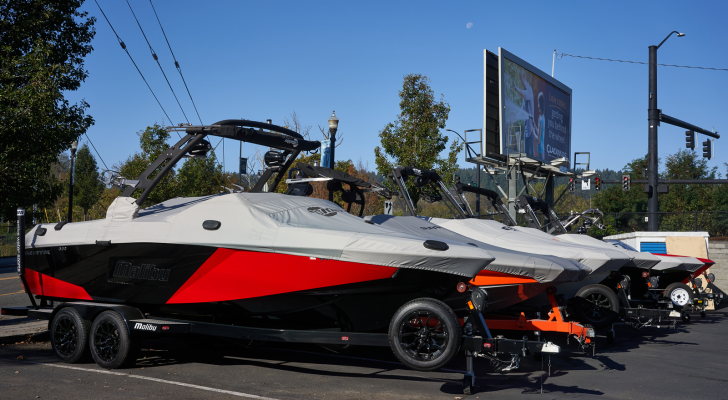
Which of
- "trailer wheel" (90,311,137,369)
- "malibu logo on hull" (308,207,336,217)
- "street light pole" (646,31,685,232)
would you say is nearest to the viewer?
"trailer wheel" (90,311,137,369)

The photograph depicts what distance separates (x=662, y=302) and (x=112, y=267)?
1008cm

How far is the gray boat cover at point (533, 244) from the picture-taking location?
30.6 feet

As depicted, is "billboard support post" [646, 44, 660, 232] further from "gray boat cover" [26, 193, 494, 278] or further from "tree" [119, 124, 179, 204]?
"tree" [119, 124, 179, 204]

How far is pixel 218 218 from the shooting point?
684 cm

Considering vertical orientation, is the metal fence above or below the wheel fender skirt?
above

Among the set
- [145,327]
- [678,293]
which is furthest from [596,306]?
[145,327]

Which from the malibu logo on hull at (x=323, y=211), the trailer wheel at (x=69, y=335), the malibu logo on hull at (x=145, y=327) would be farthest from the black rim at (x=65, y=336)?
the malibu logo on hull at (x=323, y=211)

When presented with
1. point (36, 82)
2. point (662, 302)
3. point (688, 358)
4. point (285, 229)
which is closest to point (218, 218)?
point (285, 229)

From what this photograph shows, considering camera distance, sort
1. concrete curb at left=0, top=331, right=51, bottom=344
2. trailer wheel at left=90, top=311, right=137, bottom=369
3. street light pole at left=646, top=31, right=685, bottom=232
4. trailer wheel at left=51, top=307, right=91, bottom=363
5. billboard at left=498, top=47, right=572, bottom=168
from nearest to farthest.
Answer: trailer wheel at left=90, top=311, right=137, bottom=369
trailer wheel at left=51, top=307, right=91, bottom=363
concrete curb at left=0, top=331, right=51, bottom=344
street light pole at left=646, top=31, right=685, bottom=232
billboard at left=498, top=47, right=572, bottom=168

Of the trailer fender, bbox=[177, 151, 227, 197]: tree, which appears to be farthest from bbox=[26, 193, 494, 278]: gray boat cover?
bbox=[177, 151, 227, 197]: tree

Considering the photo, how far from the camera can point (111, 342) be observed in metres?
7.23

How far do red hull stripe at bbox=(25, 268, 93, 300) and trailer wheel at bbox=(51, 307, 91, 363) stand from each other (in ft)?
0.88

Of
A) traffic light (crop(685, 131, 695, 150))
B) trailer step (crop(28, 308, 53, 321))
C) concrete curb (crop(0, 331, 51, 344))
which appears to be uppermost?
traffic light (crop(685, 131, 695, 150))

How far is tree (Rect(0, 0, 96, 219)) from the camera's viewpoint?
1422 centimetres
